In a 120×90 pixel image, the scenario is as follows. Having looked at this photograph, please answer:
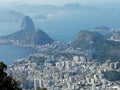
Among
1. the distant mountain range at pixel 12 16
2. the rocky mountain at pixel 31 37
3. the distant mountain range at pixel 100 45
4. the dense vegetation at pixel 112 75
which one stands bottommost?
the distant mountain range at pixel 12 16

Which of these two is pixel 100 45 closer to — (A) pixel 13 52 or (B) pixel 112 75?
(A) pixel 13 52

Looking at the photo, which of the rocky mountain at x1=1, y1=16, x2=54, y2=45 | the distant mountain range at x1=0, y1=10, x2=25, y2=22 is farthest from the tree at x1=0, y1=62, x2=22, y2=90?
the distant mountain range at x1=0, y1=10, x2=25, y2=22

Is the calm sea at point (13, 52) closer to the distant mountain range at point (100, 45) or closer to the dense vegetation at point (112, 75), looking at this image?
the distant mountain range at point (100, 45)

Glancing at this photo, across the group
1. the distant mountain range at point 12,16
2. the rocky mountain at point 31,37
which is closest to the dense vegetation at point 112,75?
the rocky mountain at point 31,37

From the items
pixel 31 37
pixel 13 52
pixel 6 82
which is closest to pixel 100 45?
pixel 13 52

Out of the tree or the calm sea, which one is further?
the calm sea

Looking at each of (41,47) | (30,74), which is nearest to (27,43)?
(41,47)

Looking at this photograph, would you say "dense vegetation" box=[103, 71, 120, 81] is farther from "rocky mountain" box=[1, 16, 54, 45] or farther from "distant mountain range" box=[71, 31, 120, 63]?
"rocky mountain" box=[1, 16, 54, 45]

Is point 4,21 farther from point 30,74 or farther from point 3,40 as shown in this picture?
point 30,74
